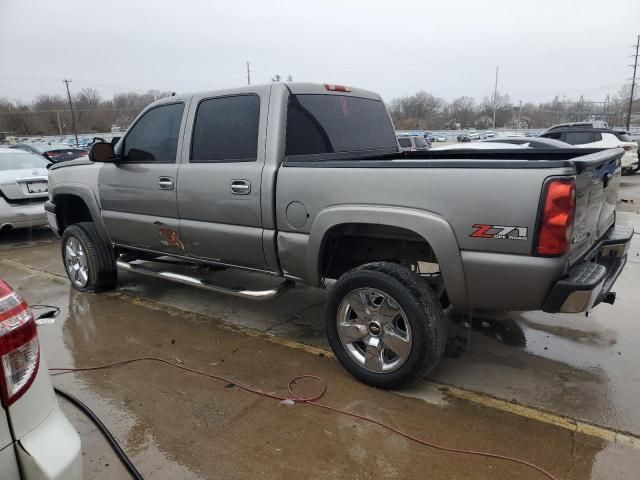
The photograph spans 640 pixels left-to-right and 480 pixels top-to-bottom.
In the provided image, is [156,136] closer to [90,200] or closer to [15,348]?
[90,200]

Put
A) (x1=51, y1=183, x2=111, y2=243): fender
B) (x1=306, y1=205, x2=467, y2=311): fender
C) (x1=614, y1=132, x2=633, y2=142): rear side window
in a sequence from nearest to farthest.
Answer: (x1=306, y1=205, x2=467, y2=311): fender → (x1=51, y1=183, x2=111, y2=243): fender → (x1=614, y1=132, x2=633, y2=142): rear side window

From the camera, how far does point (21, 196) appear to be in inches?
318

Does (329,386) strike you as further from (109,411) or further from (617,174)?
(617,174)

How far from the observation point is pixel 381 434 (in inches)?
112

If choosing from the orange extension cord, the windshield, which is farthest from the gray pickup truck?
the windshield

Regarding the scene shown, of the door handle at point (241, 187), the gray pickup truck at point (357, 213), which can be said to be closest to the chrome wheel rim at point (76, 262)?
the gray pickup truck at point (357, 213)

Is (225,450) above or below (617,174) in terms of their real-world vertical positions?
below

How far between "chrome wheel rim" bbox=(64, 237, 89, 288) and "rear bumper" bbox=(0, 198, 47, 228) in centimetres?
308

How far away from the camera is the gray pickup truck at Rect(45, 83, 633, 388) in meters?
2.70

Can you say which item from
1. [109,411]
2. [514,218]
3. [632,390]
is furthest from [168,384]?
[632,390]

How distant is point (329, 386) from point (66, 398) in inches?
68.0

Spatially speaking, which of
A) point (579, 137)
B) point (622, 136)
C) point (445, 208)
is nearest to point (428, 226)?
point (445, 208)

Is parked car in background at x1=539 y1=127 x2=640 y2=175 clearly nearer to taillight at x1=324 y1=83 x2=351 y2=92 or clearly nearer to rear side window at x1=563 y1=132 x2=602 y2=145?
rear side window at x1=563 y1=132 x2=602 y2=145

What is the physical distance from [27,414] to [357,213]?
6.94ft
